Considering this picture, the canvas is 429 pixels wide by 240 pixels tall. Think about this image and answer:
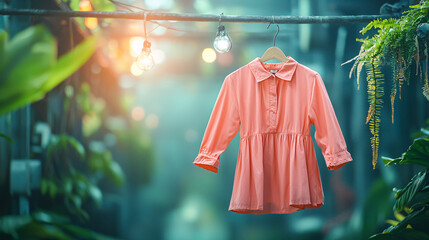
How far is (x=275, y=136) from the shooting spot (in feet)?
6.82

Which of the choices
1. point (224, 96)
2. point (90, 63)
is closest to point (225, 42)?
point (224, 96)

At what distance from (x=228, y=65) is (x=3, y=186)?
1.85 metres

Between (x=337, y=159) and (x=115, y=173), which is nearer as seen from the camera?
(x=337, y=159)

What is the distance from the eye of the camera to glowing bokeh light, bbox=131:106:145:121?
10.1 ft

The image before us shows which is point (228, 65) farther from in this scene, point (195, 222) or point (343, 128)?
point (195, 222)

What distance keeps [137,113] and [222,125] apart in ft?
3.79

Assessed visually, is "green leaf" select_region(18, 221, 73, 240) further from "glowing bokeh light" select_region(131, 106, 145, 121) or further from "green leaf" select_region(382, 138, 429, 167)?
"glowing bokeh light" select_region(131, 106, 145, 121)

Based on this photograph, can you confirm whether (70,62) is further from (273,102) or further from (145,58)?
(273,102)

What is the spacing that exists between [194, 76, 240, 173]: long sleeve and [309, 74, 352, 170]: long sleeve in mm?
442

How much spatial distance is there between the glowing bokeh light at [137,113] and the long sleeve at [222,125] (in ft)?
3.54

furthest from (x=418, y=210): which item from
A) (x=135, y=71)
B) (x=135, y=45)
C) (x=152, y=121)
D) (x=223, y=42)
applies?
(x=135, y=45)

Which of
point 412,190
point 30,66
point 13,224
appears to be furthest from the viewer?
point 412,190

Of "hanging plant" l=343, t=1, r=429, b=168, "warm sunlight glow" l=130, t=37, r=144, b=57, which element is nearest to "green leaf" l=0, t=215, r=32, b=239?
"hanging plant" l=343, t=1, r=429, b=168

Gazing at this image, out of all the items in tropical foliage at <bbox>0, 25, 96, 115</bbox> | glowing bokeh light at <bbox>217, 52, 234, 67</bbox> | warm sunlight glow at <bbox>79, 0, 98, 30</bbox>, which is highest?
warm sunlight glow at <bbox>79, 0, 98, 30</bbox>
